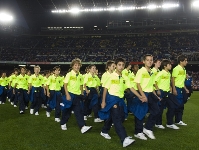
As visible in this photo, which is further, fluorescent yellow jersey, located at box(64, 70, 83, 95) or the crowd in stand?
the crowd in stand

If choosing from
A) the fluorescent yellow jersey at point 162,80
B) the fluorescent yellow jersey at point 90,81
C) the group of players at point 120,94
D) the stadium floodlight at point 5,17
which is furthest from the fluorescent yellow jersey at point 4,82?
the stadium floodlight at point 5,17

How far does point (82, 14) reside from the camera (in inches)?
1451

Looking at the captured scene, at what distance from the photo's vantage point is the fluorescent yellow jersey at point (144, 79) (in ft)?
18.1

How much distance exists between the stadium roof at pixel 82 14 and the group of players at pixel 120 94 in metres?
26.6

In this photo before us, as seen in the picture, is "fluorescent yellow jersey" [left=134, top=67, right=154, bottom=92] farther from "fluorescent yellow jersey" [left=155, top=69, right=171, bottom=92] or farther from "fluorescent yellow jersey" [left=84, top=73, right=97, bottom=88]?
"fluorescent yellow jersey" [left=84, top=73, right=97, bottom=88]

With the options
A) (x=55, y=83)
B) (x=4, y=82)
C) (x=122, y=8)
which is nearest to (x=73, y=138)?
(x=55, y=83)

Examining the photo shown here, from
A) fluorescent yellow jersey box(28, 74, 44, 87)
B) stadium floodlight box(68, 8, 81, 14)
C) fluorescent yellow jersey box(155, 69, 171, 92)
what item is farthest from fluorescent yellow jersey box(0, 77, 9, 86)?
stadium floodlight box(68, 8, 81, 14)

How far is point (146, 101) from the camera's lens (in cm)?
531

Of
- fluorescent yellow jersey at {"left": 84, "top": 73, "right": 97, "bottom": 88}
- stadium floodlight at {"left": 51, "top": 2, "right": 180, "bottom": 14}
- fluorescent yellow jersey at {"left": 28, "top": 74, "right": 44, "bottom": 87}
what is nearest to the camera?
fluorescent yellow jersey at {"left": 84, "top": 73, "right": 97, "bottom": 88}

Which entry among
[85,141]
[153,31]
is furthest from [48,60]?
[85,141]

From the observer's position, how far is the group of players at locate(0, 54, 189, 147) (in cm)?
521

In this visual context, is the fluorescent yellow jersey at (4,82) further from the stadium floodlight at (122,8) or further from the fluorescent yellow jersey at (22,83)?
the stadium floodlight at (122,8)

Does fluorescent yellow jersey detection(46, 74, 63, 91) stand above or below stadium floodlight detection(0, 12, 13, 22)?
below

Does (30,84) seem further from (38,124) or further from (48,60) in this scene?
(48,60)
